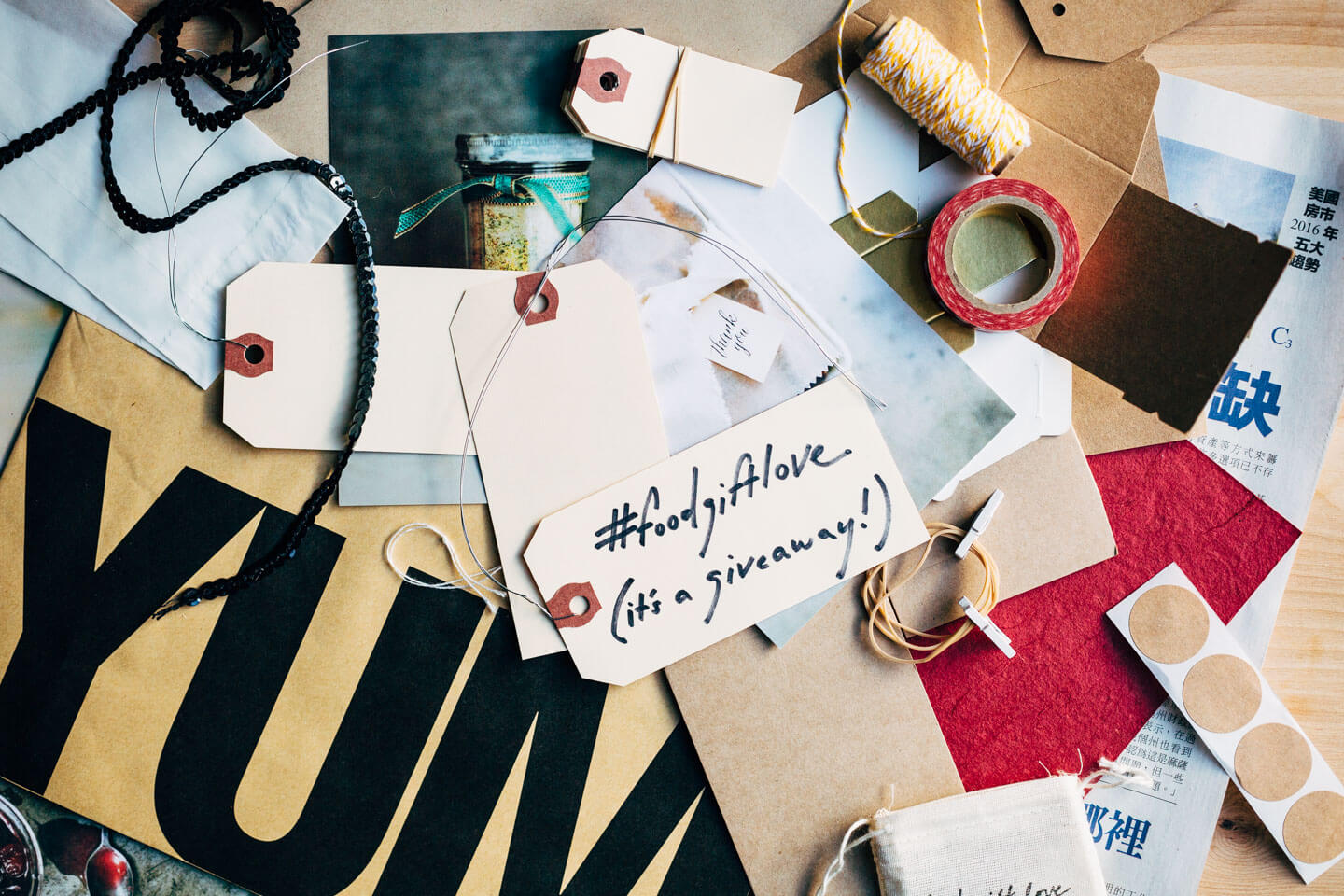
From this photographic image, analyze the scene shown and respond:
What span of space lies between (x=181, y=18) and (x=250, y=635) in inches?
22.5

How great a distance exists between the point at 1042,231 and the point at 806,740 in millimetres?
513

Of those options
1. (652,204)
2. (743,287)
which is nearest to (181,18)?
(652,204)

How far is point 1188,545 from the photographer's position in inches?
28.1

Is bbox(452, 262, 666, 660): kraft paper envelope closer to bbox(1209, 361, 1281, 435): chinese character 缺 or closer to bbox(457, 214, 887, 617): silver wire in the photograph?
bbox(457, 214, 887, 617): silver wire

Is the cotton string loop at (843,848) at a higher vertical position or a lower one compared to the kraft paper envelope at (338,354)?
lower

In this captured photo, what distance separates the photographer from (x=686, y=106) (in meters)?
0.67

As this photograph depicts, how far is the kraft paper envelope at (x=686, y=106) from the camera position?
67 cm

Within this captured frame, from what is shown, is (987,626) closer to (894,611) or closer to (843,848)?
(894,611)

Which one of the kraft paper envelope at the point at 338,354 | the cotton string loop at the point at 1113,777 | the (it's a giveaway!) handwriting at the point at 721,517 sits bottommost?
the cotton string loop at the point at 1113,777

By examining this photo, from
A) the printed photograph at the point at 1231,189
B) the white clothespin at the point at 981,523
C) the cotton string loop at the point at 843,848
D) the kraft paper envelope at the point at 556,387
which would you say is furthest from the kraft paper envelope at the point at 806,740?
the printed photograph at the point at 1231,189

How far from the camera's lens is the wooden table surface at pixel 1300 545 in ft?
2.31

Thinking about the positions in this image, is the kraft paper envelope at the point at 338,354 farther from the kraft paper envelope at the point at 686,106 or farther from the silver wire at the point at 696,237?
the kraft paper envelope at the point at 686,106

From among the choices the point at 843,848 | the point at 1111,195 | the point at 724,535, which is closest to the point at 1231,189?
the point at 1111,195

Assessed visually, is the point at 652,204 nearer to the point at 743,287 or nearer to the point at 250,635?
the point at 743,287
